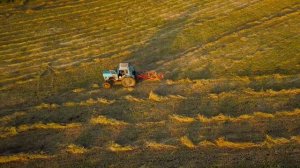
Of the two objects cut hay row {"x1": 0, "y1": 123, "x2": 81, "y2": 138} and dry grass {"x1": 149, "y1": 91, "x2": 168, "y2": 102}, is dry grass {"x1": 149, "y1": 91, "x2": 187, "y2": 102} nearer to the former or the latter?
dry grass {"x1": 149, "y1": 91, "x2": 168, "y2": 102}

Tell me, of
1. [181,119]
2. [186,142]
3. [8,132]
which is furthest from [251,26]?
[8,132]

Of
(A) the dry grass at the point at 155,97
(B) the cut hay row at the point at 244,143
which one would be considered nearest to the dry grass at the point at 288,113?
(B) the cut hay row at the point at 244,143

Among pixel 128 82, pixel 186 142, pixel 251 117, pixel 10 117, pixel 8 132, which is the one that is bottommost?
pixel 186 142

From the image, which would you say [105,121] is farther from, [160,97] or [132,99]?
[160,97]

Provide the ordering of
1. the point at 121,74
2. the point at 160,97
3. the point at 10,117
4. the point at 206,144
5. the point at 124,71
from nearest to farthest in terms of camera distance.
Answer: the point at 206,144 < the point at 10,117 < the point at 160,97 < the point at 124,71 < the point at 121,74

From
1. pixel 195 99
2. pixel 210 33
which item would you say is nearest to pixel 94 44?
pixel 210 33

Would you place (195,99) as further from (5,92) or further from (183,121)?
(5,92)

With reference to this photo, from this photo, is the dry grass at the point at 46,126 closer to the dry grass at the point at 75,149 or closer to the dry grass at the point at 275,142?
the dry grass at the point at 75,149
